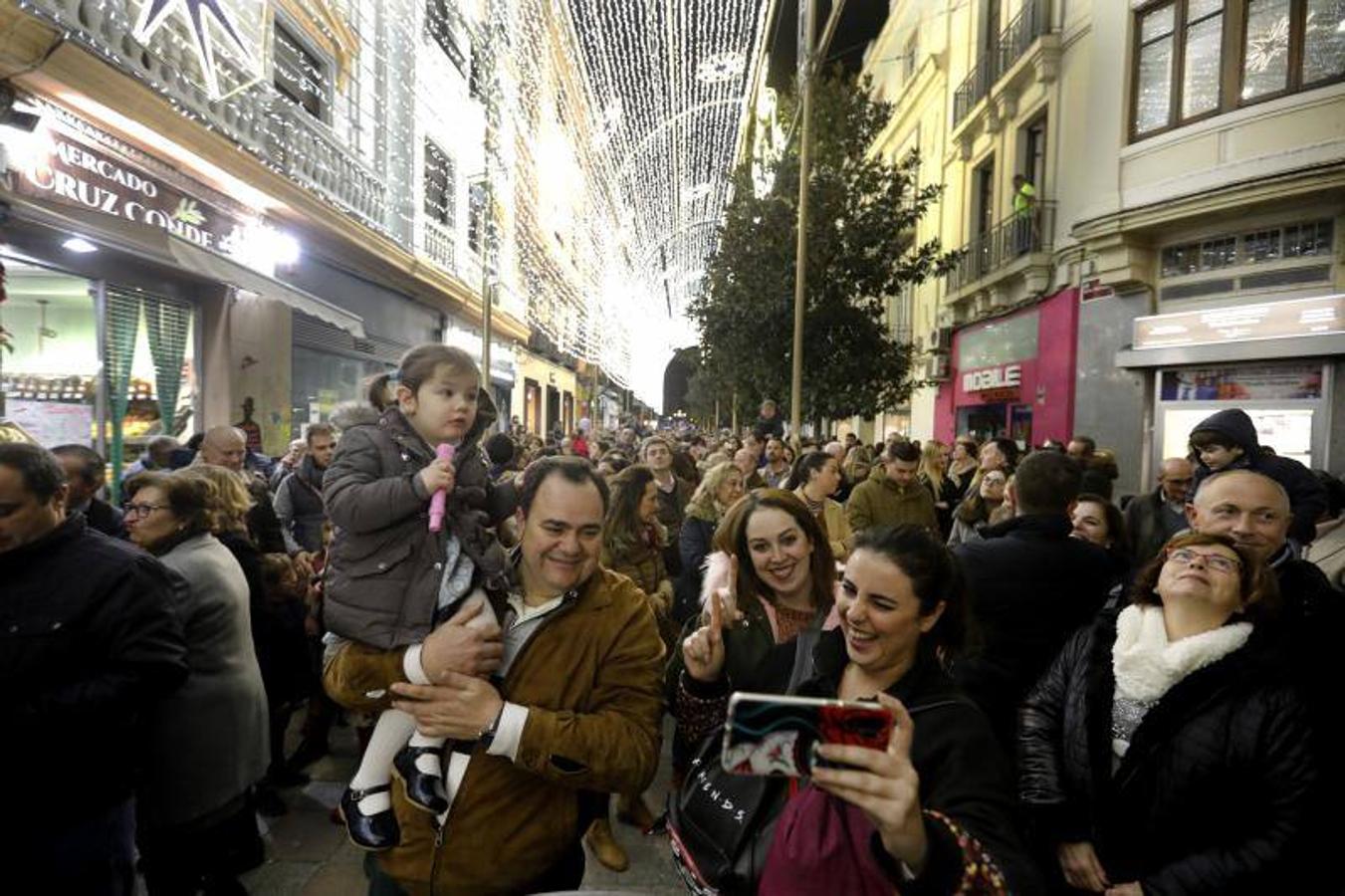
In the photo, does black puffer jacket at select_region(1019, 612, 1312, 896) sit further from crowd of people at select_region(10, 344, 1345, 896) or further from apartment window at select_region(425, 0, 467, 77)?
apartment window at select_region(425, 0, 467, 77)

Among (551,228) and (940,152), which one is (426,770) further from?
(940,152)

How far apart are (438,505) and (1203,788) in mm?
2237

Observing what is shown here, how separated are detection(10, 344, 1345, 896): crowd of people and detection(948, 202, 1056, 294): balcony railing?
13.1 meters

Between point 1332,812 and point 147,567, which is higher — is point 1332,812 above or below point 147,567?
below

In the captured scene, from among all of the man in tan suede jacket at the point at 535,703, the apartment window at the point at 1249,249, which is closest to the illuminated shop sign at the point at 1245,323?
the apartment window at the point at 1249,249

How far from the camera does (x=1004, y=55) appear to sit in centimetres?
1598

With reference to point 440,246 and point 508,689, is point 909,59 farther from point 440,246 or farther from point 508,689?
point 508,689

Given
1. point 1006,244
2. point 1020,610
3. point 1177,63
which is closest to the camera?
point 1020,610

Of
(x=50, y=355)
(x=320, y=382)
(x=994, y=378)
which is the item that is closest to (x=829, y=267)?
(x=994, y=378)

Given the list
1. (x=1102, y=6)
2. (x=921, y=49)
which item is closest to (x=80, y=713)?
(x=1102, y=6)

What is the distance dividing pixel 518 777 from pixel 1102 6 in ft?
51.0

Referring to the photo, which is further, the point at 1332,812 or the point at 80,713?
the point at 80,713

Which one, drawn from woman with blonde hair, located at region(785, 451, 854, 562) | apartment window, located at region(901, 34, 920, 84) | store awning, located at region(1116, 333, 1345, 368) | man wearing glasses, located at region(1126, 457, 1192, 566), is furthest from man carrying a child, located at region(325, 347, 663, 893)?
apartment window, located at region(901, 34, 920, 84)

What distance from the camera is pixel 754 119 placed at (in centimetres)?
2945
